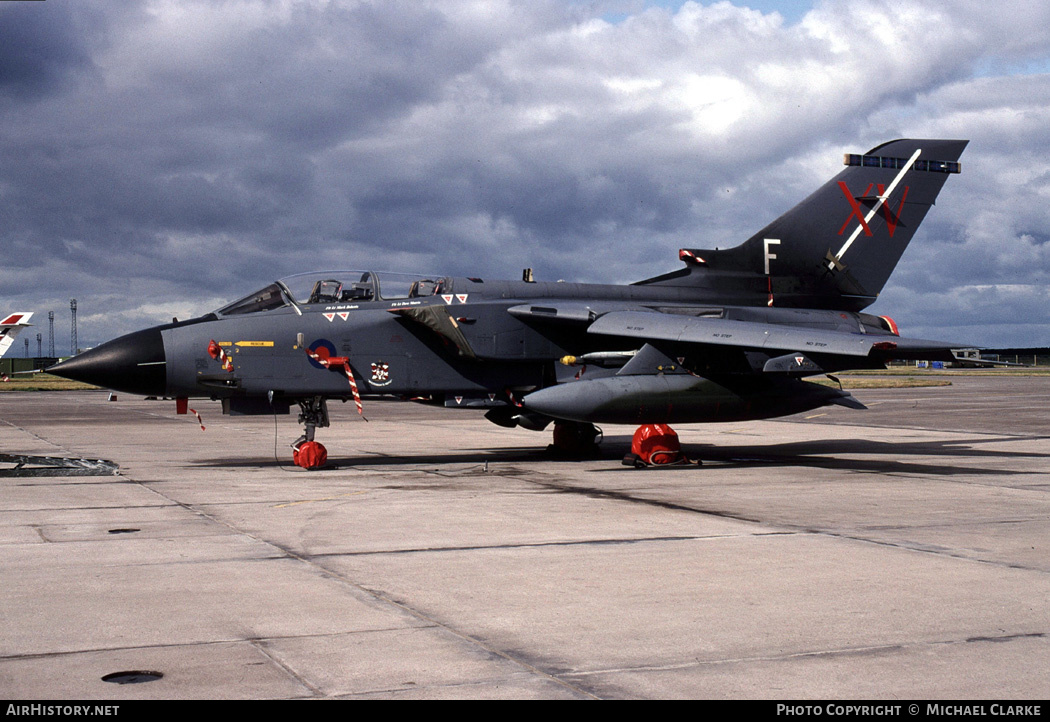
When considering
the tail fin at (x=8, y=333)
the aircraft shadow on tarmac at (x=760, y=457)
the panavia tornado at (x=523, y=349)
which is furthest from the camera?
the tail fin at (x=8, y=333)

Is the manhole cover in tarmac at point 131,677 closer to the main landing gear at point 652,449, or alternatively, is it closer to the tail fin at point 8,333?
the main landing gear at point 652,449

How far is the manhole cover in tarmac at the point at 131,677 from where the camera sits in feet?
14.4

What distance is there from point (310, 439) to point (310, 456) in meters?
0.44

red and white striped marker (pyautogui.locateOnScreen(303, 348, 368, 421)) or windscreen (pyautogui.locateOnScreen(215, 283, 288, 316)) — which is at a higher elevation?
windscreen (pyautogui.locateOnScreen(215, 283, 288, 316))

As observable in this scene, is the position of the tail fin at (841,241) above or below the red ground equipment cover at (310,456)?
above

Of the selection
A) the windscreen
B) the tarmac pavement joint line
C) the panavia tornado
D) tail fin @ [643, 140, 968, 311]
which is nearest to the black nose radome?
the panavia tornado

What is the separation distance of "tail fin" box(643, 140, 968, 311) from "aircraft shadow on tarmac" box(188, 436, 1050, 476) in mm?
2797

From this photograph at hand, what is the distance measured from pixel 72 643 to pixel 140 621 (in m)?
0.49

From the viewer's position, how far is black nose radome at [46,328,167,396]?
1311 centimetres

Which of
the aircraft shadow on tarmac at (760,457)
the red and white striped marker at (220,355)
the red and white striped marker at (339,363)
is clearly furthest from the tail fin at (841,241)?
the red and white striped marker at (220,355)

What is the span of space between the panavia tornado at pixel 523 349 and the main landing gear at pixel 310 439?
0.05m

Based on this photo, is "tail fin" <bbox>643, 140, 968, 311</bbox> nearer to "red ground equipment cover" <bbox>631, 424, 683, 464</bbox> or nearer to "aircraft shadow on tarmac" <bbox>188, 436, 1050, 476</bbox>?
"aircraft shadow on tarmac" <bbox>188, 436, 1050, 476</bbox>

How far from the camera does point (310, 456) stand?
1430cm
